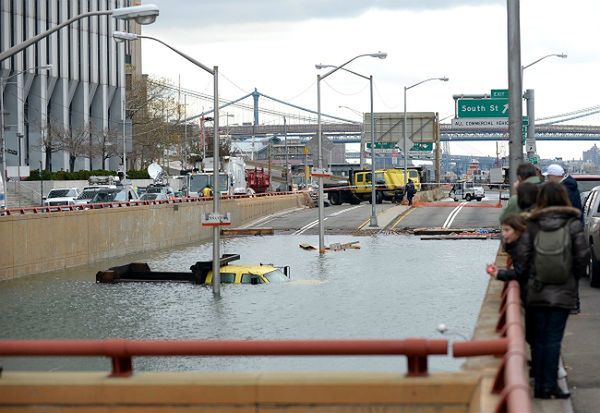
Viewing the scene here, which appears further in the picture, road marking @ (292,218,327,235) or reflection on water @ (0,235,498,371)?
road marking @ (292,218,327,235)

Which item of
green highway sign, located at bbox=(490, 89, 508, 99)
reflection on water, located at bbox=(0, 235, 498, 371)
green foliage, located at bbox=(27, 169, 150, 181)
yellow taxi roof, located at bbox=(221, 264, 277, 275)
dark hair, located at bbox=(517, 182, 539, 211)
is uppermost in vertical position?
green highway sign, located at bbox=(490, 89, 508, 99)

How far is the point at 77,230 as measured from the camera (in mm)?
39531

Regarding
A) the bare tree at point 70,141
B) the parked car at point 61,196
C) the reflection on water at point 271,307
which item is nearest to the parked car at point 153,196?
the parked car at point 61,196

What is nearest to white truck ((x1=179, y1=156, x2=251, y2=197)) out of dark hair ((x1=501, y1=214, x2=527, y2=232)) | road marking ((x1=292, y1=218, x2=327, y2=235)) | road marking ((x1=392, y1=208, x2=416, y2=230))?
road marking ((x1=292, y1=218, x2=327, y2=235))

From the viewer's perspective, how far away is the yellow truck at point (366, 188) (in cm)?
7481

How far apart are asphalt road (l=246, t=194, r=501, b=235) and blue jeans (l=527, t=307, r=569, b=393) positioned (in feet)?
145

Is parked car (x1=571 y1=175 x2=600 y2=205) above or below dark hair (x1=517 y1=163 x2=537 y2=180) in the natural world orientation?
below

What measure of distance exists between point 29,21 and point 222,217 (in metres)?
66.1

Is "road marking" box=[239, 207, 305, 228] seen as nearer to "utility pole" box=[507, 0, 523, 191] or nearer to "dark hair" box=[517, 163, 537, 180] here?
"utility pole" box=[507, 0, 523, 191]

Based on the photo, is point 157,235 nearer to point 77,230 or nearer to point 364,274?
point 77,230

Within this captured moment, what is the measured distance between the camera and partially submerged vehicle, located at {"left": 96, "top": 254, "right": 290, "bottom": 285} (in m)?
31.7

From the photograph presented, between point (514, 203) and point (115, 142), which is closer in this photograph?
point (514, 203)

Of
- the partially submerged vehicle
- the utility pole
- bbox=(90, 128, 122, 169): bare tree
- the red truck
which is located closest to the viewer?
the utility pole

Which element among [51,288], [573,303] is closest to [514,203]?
[573,303]
